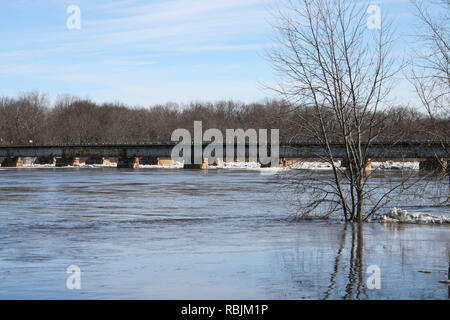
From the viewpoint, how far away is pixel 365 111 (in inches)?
1001

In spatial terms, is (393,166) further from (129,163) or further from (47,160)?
(47,160)

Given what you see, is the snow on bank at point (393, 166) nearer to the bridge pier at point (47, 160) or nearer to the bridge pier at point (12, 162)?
the bridge pier at point (47, 160)

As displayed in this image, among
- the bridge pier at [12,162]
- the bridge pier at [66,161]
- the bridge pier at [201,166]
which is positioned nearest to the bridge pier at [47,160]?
the bridge pier at [12,162]

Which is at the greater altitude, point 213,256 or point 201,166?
point 201,166

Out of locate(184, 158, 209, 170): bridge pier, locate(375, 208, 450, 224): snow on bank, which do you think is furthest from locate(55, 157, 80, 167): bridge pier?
locate(375, 208, 450, 224): snow on bank

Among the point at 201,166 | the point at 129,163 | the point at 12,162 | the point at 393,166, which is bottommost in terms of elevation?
the point at 393,166

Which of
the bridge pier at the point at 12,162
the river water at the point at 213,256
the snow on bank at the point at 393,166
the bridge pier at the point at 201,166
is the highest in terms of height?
the bridge pier at the point at 12,162

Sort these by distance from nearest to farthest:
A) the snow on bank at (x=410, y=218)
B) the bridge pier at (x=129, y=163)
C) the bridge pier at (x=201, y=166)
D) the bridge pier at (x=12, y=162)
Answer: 1. the snow on bank at (x=410, y=218)
2. the bridge pier at (x=201, y=166)
3. the bridge pier at (x=129, y=163)
4. the bridge pier at (x=12, y=162)

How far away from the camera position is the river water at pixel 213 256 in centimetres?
1416

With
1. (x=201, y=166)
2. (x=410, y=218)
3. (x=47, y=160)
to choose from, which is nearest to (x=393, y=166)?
(x=201, y=166)

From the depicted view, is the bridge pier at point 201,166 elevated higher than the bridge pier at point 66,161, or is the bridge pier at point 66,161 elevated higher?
the bridge pier at point 66,161

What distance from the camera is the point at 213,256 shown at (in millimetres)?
18797
